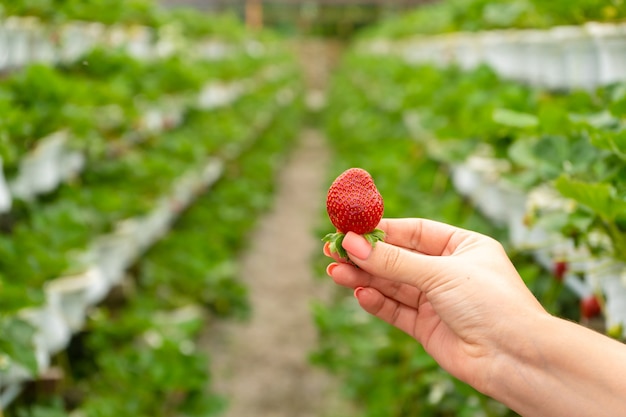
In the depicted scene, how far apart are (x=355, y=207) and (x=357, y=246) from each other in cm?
5

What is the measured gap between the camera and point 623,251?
1.29 meters

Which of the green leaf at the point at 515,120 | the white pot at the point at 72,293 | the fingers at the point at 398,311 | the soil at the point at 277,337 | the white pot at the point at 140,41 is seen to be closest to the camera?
the fingers at the point at 398,311

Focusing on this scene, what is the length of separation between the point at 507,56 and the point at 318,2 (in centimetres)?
1612

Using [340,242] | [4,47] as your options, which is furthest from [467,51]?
[340,242]

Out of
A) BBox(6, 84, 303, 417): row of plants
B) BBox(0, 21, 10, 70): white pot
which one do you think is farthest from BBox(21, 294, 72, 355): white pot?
BBox(0, 21, 10, 70): white pot

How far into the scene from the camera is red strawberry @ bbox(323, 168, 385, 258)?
3.13 feet

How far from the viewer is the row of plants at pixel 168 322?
7.76 ft

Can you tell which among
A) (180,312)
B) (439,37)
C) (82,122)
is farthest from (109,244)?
(439,37)

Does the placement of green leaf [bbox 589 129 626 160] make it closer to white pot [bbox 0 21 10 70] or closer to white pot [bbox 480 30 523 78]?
white pot [bbox 480 30 523 78]

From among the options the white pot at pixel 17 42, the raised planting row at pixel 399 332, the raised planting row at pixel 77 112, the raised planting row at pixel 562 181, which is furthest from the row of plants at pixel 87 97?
the raised planting row at pixel 562 181

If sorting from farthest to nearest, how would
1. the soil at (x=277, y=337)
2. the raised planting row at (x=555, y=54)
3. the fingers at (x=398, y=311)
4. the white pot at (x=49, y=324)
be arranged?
1. the soil at (x=277, y=337)
2. the white pot at (x=49, y=324)
3. the raised planting row at (x=555, y=54)
4. the fingers at (x=398, y=311)

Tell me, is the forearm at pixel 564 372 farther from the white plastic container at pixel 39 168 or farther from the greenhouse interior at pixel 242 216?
the white plastic container at pixel 39 168

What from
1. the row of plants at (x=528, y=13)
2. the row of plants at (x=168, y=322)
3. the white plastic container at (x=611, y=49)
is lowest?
the row of plants at (x=168, y=322)

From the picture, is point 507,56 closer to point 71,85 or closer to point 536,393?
point 71,85
